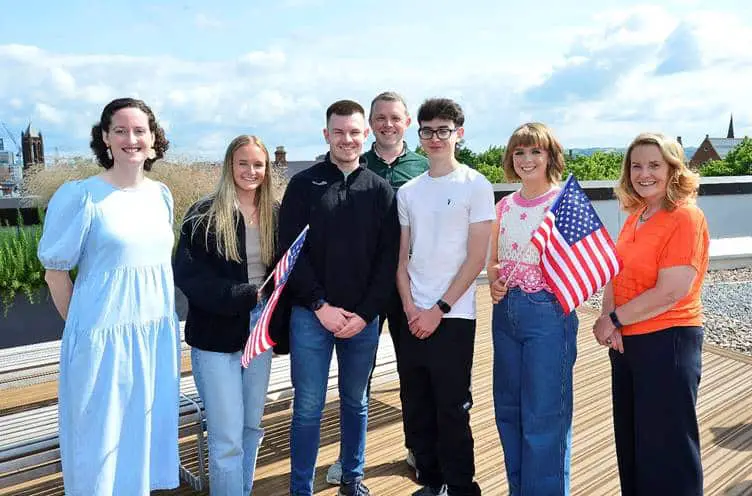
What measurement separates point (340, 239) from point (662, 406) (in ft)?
5.19

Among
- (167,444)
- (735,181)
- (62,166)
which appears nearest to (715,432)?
(167,444)

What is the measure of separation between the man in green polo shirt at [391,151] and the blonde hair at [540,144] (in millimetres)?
799

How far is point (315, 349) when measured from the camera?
3111 mm

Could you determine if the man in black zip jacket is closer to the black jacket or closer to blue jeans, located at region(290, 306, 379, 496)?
blue jeans, located at region(290, 306, 379, 496)

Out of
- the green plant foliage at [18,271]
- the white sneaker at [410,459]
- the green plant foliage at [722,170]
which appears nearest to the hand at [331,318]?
the white sneaker at [410,459]

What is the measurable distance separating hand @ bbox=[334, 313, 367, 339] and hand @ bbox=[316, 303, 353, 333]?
19 mm

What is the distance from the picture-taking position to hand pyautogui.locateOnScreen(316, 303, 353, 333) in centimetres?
300

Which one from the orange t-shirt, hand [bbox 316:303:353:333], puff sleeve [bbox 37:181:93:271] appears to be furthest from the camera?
hand [bbox 316:303:353:333]

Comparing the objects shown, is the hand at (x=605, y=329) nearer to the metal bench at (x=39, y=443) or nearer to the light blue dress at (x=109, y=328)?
the light blue dress at (x=109, y=328)

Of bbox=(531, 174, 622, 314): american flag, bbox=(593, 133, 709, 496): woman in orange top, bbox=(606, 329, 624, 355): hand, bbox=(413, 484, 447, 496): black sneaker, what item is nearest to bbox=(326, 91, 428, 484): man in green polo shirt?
bbox=(413, 484, 447, 496): black sneaker

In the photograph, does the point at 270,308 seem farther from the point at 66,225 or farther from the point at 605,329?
the point at 605,329

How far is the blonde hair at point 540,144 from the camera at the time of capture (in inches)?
114

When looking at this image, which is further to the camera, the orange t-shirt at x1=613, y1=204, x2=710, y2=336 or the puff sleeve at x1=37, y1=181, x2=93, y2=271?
the orange t-shirt at x1=613, y1=204, x2=710, y2=336

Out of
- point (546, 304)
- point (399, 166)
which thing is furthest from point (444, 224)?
point (399, 166)
